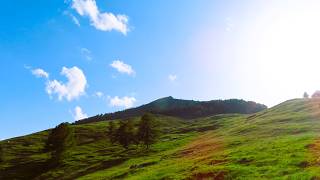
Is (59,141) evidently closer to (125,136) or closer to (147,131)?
(125,136)

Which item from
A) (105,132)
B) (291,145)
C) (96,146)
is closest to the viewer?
(291,145)

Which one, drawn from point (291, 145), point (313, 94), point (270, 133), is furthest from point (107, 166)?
point (313, 94)

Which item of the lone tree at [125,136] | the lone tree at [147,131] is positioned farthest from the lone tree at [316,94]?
the lone tree at [125,136]

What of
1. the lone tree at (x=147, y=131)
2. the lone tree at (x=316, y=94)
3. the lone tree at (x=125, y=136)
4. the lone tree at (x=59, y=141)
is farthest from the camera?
the lone tree at (x=316, y=94)

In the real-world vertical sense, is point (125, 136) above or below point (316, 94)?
below

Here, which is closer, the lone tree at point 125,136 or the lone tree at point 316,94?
the lone tree at point 125,136

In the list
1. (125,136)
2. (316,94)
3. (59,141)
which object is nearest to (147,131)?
(125,136)

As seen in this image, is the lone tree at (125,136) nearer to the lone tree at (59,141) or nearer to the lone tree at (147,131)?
the lone tree at (147,131)

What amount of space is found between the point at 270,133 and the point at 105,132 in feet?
386

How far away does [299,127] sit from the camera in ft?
242

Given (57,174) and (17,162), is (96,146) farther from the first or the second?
(57,174)

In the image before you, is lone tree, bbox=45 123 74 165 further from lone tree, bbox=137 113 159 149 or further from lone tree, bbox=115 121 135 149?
lone tree, bbox=137 113 159 149

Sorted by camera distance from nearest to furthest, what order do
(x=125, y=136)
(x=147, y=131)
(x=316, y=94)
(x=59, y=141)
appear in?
(x=59, y=141) → (x=147, y=131) → (x=125, y=136) → (x=316, y=94)

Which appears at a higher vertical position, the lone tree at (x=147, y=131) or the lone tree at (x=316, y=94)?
the lone tree at (x=316, y=94)
